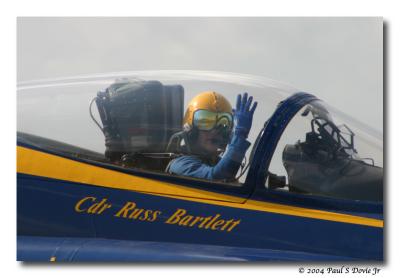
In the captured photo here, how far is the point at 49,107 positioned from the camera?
394cm

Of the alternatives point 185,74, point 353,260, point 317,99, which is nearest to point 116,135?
point 185,74

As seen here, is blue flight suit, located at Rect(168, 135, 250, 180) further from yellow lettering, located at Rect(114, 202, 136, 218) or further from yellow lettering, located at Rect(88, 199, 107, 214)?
yellow lettering, located at Rect(88, 199, 107, 214)

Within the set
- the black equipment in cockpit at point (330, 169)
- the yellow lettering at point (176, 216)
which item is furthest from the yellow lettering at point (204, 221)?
the black equipment in cockpit at point (330, 169)

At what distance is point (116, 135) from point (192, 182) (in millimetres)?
639

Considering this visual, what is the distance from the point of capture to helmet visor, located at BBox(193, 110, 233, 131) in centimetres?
368

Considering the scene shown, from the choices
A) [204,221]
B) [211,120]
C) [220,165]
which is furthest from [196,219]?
[211,120]

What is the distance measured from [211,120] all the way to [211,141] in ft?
0.51

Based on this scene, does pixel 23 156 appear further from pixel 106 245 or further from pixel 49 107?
pixel 106 245

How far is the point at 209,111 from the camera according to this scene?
3750 millimetres

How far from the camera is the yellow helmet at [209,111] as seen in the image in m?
3.71

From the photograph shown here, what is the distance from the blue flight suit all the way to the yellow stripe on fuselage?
0.37 feet

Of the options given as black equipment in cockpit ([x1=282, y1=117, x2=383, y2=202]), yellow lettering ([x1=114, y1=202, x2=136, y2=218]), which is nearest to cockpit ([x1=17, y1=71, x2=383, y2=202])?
black equipment in cockpit ([x1=282, y1=117, x2=383, y2=202])

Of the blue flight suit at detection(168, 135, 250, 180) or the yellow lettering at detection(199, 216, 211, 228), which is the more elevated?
the blue flight suit at detection(168, 135, 250, 180)

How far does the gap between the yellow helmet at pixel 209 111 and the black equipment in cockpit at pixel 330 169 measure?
19.3 inches
